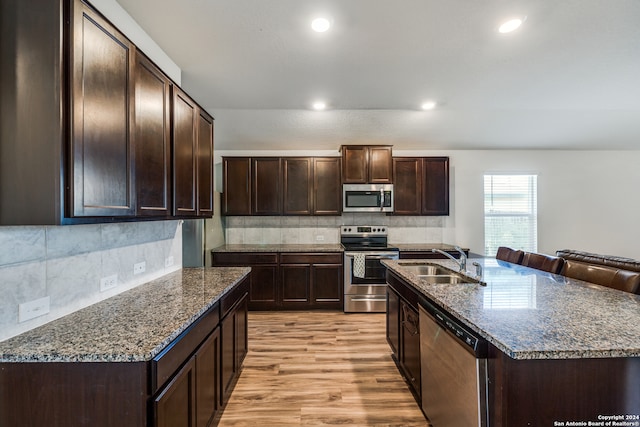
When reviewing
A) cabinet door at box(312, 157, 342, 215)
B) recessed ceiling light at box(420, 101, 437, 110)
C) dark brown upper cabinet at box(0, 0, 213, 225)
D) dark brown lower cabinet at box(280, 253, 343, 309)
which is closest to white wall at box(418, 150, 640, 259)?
recessed ceiling light at box(420, 101, 437, 110)

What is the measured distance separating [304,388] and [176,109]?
235 centimetres

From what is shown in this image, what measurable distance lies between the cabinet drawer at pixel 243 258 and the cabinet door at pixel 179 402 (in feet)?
8.44

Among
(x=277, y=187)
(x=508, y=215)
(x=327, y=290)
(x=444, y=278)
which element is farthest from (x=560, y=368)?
(x=508, y=215)

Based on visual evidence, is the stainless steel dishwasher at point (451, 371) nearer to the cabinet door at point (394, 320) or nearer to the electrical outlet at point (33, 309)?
the cabinet door at point (394, 320)

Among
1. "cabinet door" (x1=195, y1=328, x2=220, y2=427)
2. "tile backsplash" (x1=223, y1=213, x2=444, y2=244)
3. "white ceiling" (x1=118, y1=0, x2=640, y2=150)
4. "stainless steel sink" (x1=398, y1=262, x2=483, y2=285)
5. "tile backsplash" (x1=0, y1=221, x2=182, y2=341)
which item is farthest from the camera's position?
"tile backsplash" (x1=223, y1=213, x2=444, y2=244)

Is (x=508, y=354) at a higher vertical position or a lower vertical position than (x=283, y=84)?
lower

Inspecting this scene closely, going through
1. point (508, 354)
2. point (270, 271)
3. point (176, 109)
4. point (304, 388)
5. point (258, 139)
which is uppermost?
point (258, 139)

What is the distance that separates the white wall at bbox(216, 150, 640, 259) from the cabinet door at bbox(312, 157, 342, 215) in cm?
45

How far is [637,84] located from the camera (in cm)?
295

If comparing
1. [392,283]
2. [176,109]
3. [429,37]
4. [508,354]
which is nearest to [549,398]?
[508,354]

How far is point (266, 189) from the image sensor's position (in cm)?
436

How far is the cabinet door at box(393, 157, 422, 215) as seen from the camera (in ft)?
14.5

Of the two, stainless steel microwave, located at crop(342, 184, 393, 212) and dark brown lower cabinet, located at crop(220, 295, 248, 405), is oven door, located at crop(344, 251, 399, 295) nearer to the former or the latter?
stainless steel microwave, located at crop(342, 184, 393, 212)

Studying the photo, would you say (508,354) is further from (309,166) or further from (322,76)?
(309,166)
